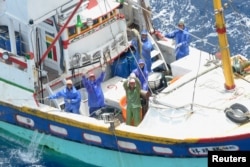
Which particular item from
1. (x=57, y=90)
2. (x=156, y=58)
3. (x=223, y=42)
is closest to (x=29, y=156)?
(x=57, y=90)

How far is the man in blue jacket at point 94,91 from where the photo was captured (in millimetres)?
22359

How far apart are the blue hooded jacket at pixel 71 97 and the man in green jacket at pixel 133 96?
4.16ft

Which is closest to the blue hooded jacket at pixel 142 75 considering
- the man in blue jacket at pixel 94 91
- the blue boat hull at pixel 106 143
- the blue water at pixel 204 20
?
the man in blue jacket at pixel 94 91

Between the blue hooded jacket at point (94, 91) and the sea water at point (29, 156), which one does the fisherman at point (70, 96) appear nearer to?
the blue hooded jacket at point (94, 91)

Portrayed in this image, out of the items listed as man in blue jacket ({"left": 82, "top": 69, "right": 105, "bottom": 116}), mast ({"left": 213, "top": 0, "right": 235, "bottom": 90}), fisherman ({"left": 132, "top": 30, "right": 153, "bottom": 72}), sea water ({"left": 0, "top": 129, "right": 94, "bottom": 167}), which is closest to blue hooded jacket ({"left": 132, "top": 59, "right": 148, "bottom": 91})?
man in blue jacket ({"left": 82, "top": 69, "right": 105, "bottom": 116})

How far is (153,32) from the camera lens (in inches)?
987

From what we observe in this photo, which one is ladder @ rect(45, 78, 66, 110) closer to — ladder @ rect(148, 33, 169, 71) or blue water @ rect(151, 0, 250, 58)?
ladder @ rect(148, 33, 169, 71)

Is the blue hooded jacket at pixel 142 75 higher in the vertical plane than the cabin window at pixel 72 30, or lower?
lower

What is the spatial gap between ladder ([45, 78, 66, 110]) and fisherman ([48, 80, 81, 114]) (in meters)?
0.48

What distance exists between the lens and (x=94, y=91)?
2238cm

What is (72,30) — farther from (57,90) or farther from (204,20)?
(204,20)

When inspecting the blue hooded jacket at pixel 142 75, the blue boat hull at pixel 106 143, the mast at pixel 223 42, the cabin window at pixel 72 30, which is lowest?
the blue boat hull at pixel 106 143

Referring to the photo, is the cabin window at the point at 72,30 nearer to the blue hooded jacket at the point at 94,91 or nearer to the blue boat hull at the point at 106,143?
the blue hooded jacket at the point at 94,91

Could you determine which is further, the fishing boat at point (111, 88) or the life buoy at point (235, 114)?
the fishing boat at point (111, 88)
